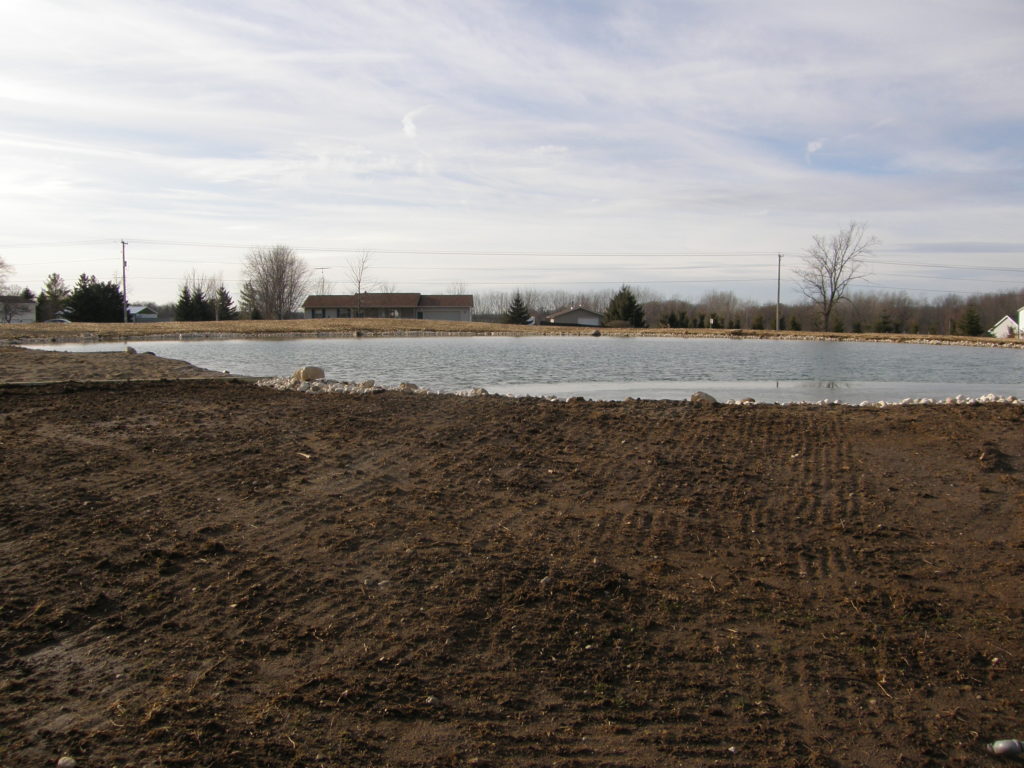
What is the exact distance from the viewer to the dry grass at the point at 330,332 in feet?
144

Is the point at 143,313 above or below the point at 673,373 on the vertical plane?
above

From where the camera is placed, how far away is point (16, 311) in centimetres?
7638

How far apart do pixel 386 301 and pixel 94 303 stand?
32.0 m

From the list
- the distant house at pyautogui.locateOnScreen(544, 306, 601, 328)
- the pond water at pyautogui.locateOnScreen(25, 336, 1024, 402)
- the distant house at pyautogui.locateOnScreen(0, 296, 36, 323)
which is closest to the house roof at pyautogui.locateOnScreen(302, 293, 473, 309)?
the distant house at pyautogui.locateOnScreen(544, 306, 601, 328)

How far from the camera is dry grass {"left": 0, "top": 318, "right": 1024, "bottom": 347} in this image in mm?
43750

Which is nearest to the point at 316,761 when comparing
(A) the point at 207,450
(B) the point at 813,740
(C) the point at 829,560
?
(B) the point at 813,740

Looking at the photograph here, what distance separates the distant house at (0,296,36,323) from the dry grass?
28.8m

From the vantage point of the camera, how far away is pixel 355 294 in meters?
90.8

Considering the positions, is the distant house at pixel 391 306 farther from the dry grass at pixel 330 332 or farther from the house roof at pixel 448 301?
the dry grass at pixel 330 332

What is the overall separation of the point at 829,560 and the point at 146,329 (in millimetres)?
52510

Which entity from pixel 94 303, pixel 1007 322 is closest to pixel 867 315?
pixel 1007 322

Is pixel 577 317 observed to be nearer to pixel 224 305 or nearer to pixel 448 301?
pixel 448 301

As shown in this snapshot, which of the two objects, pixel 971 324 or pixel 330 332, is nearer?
pixel 330 332

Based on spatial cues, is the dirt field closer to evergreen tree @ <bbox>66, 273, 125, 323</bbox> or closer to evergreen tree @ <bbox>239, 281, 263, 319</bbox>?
evergreen tree @ <bbox>66, 273, 125, 323</bbox>
